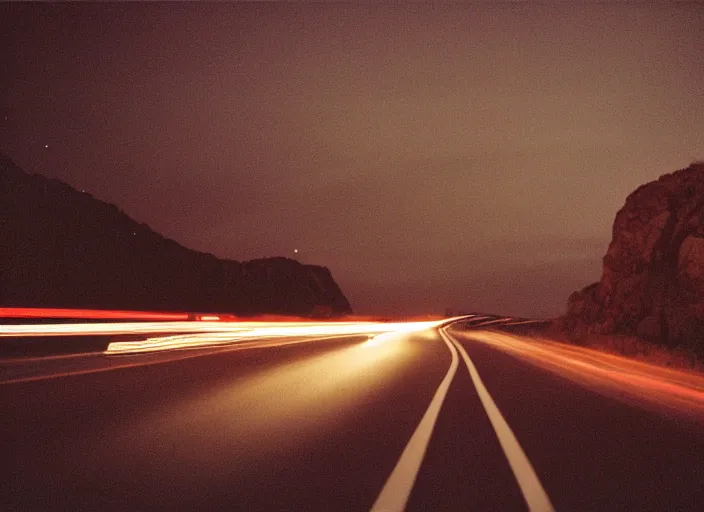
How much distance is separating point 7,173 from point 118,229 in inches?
868

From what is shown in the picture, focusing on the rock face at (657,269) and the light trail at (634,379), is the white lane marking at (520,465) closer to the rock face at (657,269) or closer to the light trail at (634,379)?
the light trail at (634,379)

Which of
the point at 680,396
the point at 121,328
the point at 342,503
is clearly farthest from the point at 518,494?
the point at 121,328

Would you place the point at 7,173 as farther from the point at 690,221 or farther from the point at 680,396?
the point at 680,396

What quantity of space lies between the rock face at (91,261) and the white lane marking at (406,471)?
50681mm

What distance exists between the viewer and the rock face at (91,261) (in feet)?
242

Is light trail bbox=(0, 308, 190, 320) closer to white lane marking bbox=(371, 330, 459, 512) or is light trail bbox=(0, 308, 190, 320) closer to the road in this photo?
the road

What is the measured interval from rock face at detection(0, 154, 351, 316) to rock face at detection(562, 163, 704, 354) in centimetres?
4447

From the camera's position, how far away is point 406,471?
6.52 m

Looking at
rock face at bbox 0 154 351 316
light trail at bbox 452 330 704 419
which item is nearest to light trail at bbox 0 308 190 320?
light trail at bbox 452 330 704 419

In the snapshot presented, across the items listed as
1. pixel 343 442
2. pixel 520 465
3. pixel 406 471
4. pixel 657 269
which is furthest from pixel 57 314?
pixel 657 269

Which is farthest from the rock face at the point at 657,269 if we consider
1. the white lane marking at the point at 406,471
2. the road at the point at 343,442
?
the white lane marking at the point at 406,471

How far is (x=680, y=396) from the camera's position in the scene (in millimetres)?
11773

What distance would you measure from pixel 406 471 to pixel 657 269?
4359 centimetres

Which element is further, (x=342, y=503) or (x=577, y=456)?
(x=577, y=456)
